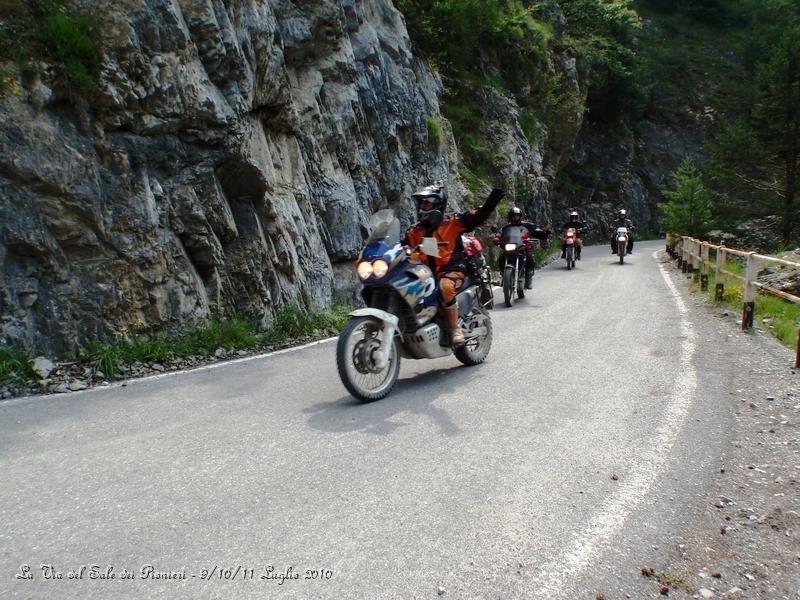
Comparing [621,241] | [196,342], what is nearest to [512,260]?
[196,342]

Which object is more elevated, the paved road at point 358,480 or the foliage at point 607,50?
the foliage at point 607,50

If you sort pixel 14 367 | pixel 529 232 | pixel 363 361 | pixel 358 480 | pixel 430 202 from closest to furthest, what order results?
1. pixel 358 480
2. pixel 363 361
3. pixel 14 367
4. pixel 430 202
5. pixel 529 232

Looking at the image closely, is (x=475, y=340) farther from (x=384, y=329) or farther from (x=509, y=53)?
(x=509, y=53)

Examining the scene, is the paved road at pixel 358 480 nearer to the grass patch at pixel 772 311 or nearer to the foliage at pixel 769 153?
the grass patch at pixel 772 311

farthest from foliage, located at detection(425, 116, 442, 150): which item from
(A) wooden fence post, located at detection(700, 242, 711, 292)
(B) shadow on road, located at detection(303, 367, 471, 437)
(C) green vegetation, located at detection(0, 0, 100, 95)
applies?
(B) shadow on road, located at detection(303, 367, 471, 437)

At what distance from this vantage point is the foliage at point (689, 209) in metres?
24.0

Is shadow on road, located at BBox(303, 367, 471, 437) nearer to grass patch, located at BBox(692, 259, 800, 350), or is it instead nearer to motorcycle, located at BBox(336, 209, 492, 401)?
motorcycle, located at BBox(336, 209, 492, 401)

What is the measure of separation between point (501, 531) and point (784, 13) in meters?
65.1

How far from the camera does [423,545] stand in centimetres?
304

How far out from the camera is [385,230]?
19.7 ft

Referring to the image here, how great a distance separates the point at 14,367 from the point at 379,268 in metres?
4.08

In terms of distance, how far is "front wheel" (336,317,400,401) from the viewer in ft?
17.7

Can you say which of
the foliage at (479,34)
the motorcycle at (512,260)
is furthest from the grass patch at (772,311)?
the foliage at (479,34)

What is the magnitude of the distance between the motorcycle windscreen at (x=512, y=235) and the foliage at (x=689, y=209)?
43.4 ft
